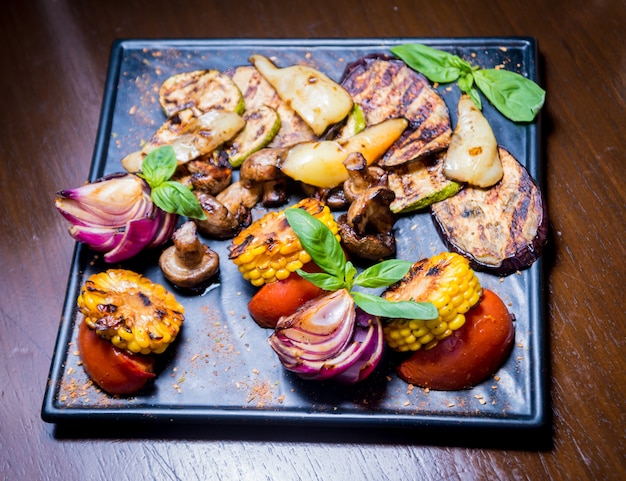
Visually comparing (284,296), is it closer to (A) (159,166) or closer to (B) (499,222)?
(A) (159,166)

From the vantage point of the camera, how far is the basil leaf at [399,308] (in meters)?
2.29

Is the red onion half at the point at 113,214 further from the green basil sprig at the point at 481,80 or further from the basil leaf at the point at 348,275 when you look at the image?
the green basil sprig at the point at 481,80

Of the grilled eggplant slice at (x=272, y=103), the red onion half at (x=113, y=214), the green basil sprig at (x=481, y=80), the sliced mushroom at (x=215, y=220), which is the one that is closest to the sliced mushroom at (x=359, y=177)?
the grilled eggplant slice at (x=272, y=103)

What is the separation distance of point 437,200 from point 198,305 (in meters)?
0.95

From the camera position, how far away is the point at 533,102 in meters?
2.94

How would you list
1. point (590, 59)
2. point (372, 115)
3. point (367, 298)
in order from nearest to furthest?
1. point (367, 298)
2. point (372, 115)
3. point (590, 59)

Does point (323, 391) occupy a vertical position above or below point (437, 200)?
below

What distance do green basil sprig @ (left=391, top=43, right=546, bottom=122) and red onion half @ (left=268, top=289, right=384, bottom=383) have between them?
3.47ft

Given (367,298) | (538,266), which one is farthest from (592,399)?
(367,298)

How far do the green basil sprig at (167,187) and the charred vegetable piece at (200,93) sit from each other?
0.97ft

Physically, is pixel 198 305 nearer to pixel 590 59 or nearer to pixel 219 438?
pixel 219 438

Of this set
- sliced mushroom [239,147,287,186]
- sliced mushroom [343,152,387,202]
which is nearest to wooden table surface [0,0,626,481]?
sliced mushroom [343,152,387,202]

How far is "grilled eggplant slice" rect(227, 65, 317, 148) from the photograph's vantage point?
9.78 ft

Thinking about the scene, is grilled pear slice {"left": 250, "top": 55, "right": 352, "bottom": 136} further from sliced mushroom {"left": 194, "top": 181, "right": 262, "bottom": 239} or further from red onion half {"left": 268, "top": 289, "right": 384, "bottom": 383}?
red onion half {"left": 268, "top": 289, "right": 384, "bottom": 383}
